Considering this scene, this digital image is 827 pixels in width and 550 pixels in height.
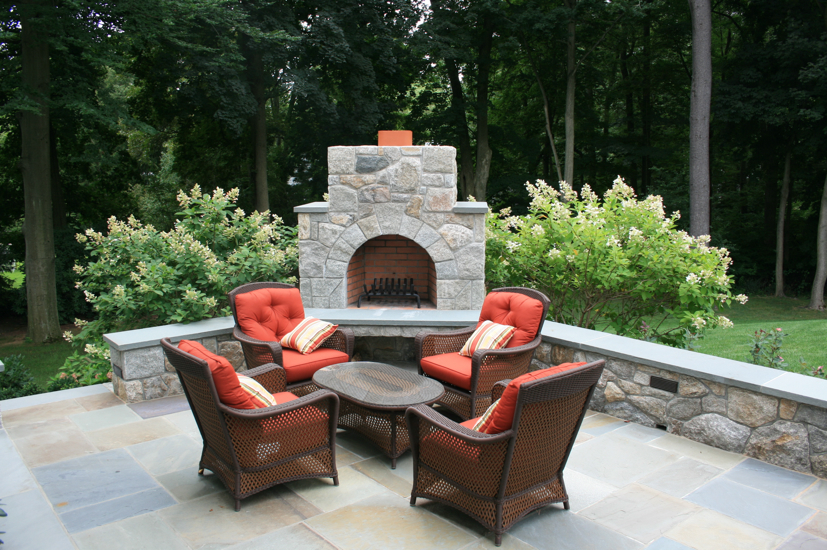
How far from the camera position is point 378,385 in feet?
11.7

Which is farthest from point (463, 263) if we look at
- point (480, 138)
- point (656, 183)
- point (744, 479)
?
point (656, 183)

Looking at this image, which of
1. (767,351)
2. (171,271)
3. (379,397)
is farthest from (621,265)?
(171,271)

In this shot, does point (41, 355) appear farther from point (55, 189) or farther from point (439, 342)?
point (439, 342)

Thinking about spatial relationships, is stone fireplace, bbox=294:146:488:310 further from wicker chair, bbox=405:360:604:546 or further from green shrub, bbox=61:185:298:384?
wicker chair, bbox=405:360:604:546

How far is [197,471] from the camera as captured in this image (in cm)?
328

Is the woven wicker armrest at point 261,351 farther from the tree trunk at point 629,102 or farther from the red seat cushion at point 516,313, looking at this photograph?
the tree trunk at point 629,102

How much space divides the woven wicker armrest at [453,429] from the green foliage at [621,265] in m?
2.88

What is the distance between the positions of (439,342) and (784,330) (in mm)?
6213

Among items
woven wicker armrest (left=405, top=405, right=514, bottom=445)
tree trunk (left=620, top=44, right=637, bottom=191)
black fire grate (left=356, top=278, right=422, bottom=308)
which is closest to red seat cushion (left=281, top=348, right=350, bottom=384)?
woven wicker armrest (left=405, top=405, right=514, bottom=445)

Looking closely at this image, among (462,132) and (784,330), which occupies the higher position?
(462,132)

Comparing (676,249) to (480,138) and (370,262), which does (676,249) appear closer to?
(370,262)

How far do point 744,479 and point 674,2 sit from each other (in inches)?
604

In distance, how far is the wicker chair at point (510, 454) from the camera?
2.49 m

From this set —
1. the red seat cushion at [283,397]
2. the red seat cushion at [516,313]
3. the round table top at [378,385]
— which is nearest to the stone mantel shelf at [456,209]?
the red seat cushion at [516,313]
